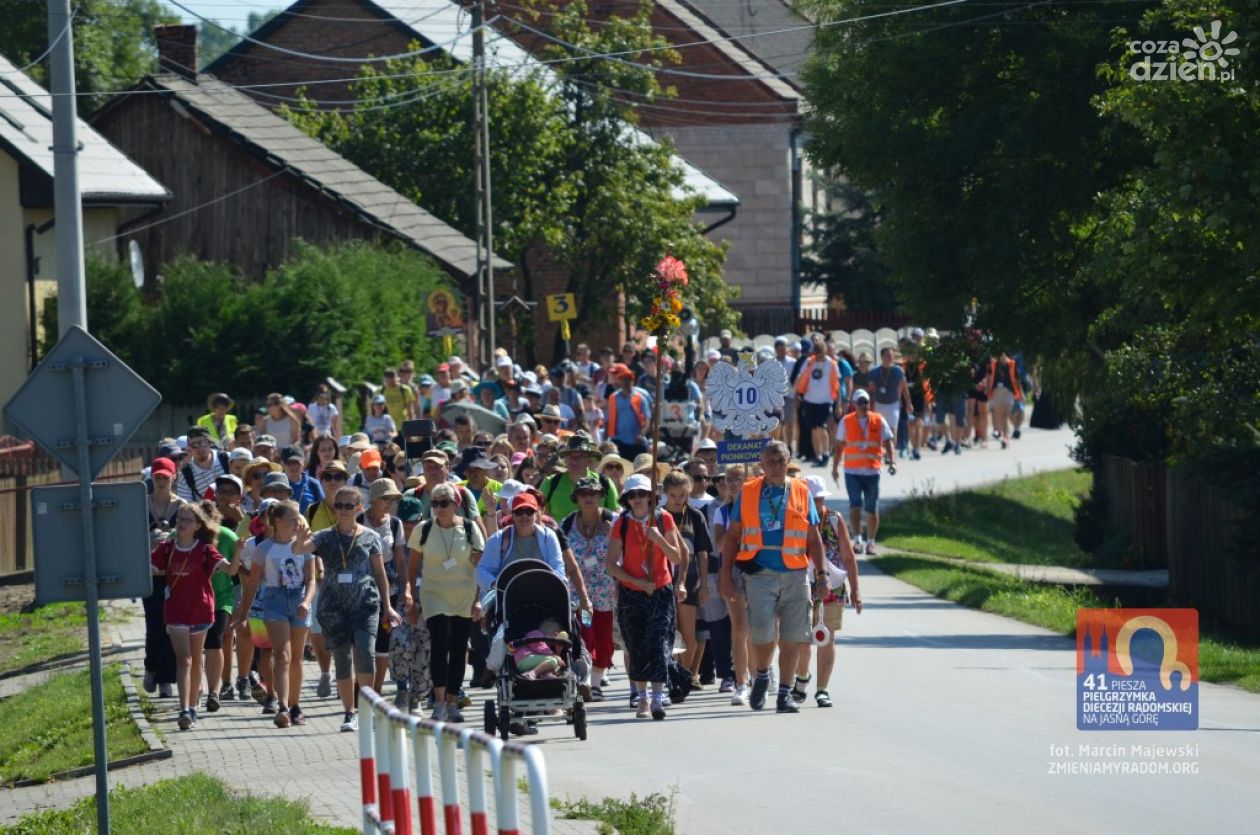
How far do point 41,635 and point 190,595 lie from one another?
27.6 ft

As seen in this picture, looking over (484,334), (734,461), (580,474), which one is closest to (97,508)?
(580,474)

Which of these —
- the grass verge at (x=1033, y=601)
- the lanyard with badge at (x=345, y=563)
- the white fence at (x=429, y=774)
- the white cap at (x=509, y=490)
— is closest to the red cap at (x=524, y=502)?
the lanyard with badge at (x=345, y=563)

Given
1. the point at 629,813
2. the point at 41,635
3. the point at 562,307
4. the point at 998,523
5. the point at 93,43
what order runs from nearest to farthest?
the point at 629,813 → the point at 41,635 → the point at 998,523 → the point at 562,307 → the point at 93,43

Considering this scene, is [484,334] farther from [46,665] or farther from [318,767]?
→ [318,767]

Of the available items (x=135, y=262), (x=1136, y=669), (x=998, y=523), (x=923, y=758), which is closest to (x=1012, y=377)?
(x=998, y=523)

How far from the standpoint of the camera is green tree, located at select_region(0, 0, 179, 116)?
2313 inches

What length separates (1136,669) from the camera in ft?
52.2

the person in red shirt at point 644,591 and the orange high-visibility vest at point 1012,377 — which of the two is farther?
the orange high-visibility vest at point 1012,377

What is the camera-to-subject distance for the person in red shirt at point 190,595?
48.2ft

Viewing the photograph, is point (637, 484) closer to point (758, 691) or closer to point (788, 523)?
point (788, 523)

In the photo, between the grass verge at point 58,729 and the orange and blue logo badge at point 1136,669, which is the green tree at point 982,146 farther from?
the grass verge at point 58,729

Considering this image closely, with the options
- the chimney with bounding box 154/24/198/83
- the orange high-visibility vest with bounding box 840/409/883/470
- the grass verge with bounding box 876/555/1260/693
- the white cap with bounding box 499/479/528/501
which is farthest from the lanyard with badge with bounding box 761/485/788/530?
the chimney with bounding box 154/24/198/83

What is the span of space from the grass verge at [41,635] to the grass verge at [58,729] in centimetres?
234

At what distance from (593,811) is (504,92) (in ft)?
119
